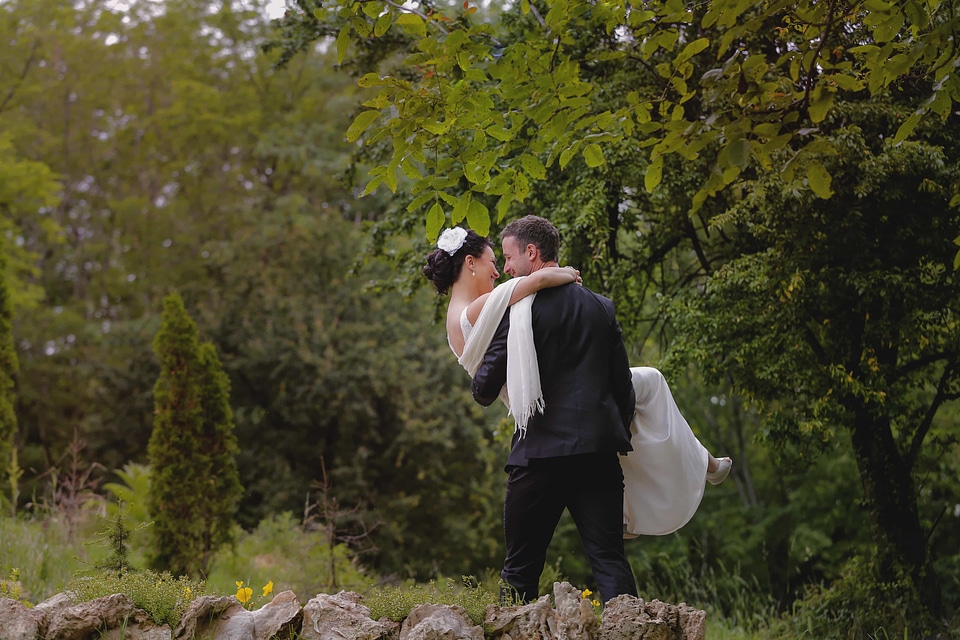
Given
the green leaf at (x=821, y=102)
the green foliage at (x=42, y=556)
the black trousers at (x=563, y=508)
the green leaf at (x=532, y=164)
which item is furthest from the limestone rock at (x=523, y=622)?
the green foliage at (x=42, y=556)

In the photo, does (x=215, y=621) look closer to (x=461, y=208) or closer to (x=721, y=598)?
(x=461, y=208)

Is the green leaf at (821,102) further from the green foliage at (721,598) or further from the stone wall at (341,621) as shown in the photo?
the green foliage at (721,598)

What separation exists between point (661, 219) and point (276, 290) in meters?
10.7

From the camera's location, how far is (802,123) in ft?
19.2

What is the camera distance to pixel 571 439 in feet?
11.4

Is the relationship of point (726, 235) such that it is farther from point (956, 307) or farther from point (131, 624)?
point (131, 624)

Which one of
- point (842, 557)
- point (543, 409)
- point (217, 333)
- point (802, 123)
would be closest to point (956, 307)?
point (802, 123)

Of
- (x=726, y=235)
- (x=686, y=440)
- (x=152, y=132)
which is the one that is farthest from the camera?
(x=152, y=132)

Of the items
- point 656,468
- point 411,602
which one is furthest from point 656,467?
point 411,602

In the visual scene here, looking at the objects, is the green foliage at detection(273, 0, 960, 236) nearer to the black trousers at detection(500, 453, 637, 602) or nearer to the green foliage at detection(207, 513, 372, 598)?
the black trousers at detection(500, 453, 637, 602)

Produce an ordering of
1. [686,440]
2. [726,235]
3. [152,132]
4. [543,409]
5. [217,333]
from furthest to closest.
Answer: [152,132] < [217,333] < [726,235] < [686,440] < [543,409]

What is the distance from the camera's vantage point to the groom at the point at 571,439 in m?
3.51

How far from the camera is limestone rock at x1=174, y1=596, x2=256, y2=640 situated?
3.11 m

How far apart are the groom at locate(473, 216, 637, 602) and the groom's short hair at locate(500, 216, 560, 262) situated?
198 millimetres
